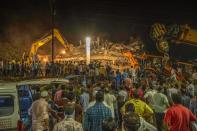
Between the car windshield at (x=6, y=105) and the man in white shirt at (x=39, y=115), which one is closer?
the man in white shirt at (x=39, y=115)

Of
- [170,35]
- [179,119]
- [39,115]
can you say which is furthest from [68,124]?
[170,35]

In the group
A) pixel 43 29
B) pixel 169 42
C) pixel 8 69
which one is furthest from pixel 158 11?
pixel 8 69

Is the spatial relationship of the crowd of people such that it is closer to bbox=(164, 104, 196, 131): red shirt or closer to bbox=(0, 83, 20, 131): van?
bbox=(164, 104, 196, 131): red shirt

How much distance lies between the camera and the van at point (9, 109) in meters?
10.1

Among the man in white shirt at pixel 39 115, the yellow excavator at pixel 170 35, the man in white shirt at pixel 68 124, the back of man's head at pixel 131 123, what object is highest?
the yellow excavator at pixel 170 35

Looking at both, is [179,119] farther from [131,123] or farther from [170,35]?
[170,35]

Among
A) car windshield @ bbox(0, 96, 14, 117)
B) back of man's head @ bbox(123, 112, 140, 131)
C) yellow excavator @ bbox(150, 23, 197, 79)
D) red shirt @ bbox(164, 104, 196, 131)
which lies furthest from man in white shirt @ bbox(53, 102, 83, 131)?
yellow excavator @ bbox(150, 23, 197, 79)

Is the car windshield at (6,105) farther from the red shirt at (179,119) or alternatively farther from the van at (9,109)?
the red shirt at (179,119)

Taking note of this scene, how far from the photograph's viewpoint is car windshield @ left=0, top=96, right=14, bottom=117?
1023 centimetres

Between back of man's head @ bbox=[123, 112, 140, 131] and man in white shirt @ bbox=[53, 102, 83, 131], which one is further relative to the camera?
man in white shirt @ bbox=[53, 102, 83, 131]

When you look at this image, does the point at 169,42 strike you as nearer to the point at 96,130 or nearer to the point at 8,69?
the point at 8,69

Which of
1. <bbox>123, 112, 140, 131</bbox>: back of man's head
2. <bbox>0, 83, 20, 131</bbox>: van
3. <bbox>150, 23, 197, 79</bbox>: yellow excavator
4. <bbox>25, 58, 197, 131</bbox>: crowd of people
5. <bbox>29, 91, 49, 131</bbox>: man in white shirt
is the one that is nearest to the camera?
<bbox>123, 112, 140, 131</bbox>: back of man's head

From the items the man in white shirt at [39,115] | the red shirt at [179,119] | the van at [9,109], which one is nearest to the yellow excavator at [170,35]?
the van at [9,109]

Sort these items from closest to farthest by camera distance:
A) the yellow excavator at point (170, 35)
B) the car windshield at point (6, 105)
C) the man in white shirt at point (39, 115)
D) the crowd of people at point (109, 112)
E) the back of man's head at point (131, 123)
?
the back of man's head at point (131, 123), the crowd of people at point (109, 112), the man in white shirt at point (39, 115), the car windshield at point (6, 105), the yellow excavator at point (170, 35)
